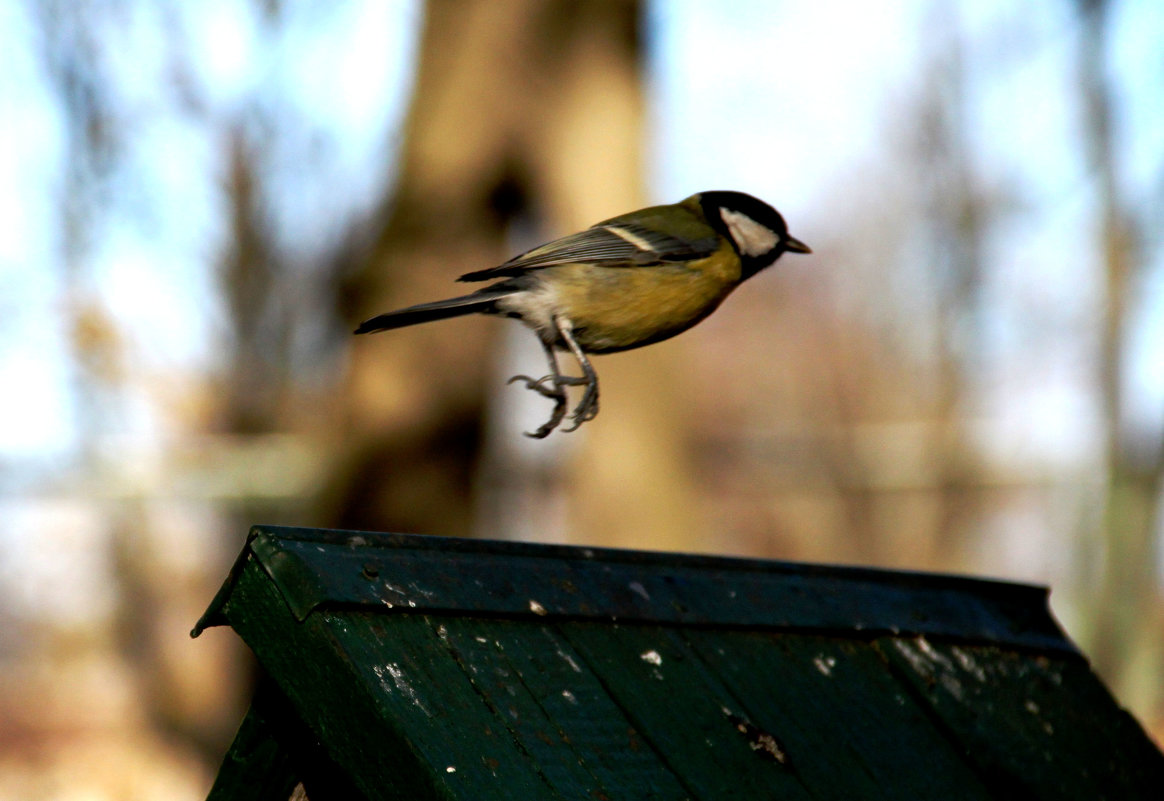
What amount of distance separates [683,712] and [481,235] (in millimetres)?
4574

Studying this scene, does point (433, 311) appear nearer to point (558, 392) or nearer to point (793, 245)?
point (558, 392)

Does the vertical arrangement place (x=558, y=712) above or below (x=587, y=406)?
below

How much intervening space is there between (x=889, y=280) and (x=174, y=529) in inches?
482

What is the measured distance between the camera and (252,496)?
25.6 ft

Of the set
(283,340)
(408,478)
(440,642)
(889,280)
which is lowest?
(440,642)

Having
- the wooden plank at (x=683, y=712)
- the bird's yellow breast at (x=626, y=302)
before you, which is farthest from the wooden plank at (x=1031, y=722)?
the bird's yellow breast at (x=626, y=302)

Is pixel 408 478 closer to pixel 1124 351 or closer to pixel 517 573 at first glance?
pixel 517 573

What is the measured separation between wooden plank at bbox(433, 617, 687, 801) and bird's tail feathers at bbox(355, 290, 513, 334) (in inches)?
25.0

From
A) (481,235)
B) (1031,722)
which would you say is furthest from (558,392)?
(481,235)

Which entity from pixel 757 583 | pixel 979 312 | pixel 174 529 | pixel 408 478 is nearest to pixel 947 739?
pixel 757 583

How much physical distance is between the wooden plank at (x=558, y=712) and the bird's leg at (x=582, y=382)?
1.78 ft

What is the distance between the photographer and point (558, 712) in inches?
71.9

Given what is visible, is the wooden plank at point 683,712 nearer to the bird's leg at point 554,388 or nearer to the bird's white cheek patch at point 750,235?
the bird's leg at point 554,388

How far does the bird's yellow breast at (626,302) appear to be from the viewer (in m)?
2.80
